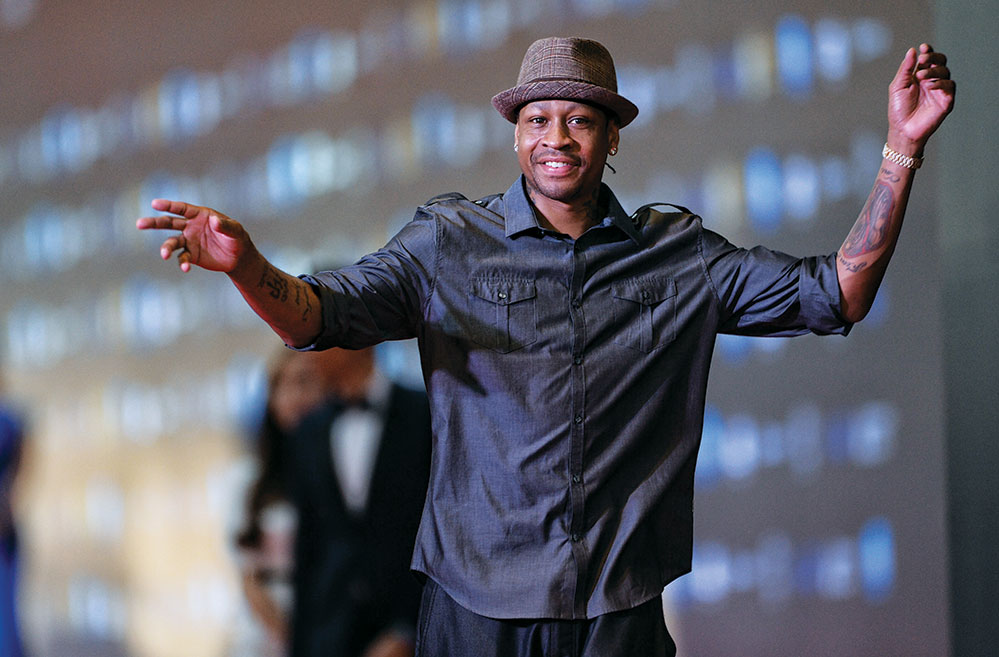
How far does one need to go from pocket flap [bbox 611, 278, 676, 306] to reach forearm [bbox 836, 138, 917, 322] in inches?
10.3

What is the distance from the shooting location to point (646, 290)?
1684mm

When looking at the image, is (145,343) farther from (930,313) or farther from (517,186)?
(930,313)

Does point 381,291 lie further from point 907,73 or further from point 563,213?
point 907,73

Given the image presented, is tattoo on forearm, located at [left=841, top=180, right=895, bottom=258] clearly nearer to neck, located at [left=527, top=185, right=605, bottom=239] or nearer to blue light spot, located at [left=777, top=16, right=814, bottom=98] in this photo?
neck, located at [left=527, top=185, right=605, bottom=239]

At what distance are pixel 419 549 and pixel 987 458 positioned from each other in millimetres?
1958

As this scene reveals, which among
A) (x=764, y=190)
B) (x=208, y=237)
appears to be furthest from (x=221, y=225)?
(x=764, y=190)

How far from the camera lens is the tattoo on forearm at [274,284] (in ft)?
4.77

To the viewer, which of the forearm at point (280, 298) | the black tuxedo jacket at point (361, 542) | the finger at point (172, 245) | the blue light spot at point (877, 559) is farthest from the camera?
the blue light spot at point (877, 559)

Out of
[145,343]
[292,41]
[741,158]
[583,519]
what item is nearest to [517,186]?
[583,519]

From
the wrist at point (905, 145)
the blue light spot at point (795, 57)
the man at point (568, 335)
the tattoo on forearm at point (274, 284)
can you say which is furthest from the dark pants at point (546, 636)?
the blue light spot at point (795, 57)

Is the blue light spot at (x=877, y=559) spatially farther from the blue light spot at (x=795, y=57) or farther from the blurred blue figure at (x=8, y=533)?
the blurred blue figure at (x=8, y=533)

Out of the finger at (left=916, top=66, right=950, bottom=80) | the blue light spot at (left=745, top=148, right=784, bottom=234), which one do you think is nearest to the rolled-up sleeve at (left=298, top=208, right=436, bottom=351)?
the finger at (left=916, top=66, right=950, bottom=80)

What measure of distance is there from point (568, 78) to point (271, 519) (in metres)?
1.82

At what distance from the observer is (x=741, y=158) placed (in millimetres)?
2998
